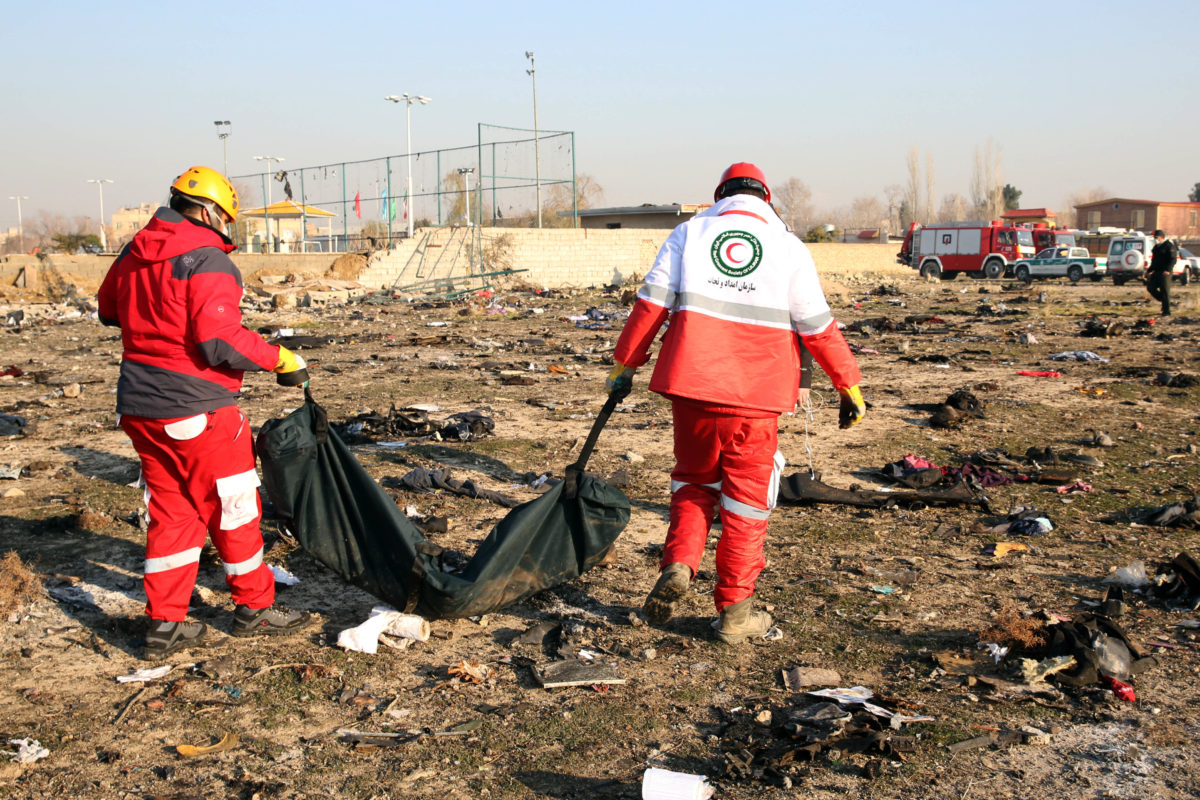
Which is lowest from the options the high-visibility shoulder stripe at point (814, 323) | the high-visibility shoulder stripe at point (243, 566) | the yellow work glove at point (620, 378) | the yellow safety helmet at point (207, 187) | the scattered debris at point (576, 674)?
the scattered debris at point (576, 674)

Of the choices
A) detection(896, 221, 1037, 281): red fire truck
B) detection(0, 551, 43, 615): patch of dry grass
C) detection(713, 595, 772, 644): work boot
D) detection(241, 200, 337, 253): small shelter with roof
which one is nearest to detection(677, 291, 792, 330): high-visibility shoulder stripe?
detection(713, 595, 772, 644): work boot

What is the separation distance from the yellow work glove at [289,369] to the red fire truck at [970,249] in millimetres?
33808

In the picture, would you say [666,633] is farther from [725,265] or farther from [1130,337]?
[1130,337]

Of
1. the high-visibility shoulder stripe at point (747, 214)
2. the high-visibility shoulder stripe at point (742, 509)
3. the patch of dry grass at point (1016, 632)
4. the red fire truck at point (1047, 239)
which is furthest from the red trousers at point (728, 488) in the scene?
the red fire truck at point (1047, 239)

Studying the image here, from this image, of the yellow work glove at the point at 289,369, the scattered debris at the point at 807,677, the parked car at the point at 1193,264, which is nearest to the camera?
the scattered debris at the point at 807,677

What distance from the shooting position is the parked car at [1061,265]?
30.0m

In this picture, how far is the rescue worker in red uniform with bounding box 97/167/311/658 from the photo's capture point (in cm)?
308

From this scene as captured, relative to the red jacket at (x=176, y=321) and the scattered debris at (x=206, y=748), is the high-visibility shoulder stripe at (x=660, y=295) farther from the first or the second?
the scattered debris at (x=206, y=748)

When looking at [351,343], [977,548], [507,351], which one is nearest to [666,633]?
[977,548]

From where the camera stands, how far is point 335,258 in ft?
80.1

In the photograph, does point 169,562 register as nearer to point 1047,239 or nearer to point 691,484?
point 691,484

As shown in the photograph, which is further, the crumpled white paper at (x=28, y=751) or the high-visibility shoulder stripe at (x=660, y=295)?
the high-visibility shoulder stripe at (x=660, y=295)

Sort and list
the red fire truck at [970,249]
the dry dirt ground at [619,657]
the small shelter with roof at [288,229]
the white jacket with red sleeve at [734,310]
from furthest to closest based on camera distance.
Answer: the red fire truck at [970,249], the small shelter with roof at [288,229], the white jacket with red sleeve at [734,310], the dry dirt ground at [619,657]

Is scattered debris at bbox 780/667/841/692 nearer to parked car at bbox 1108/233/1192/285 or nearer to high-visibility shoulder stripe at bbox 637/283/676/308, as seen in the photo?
high-visibility shoulder stripe at bbox 637/283/676/308
